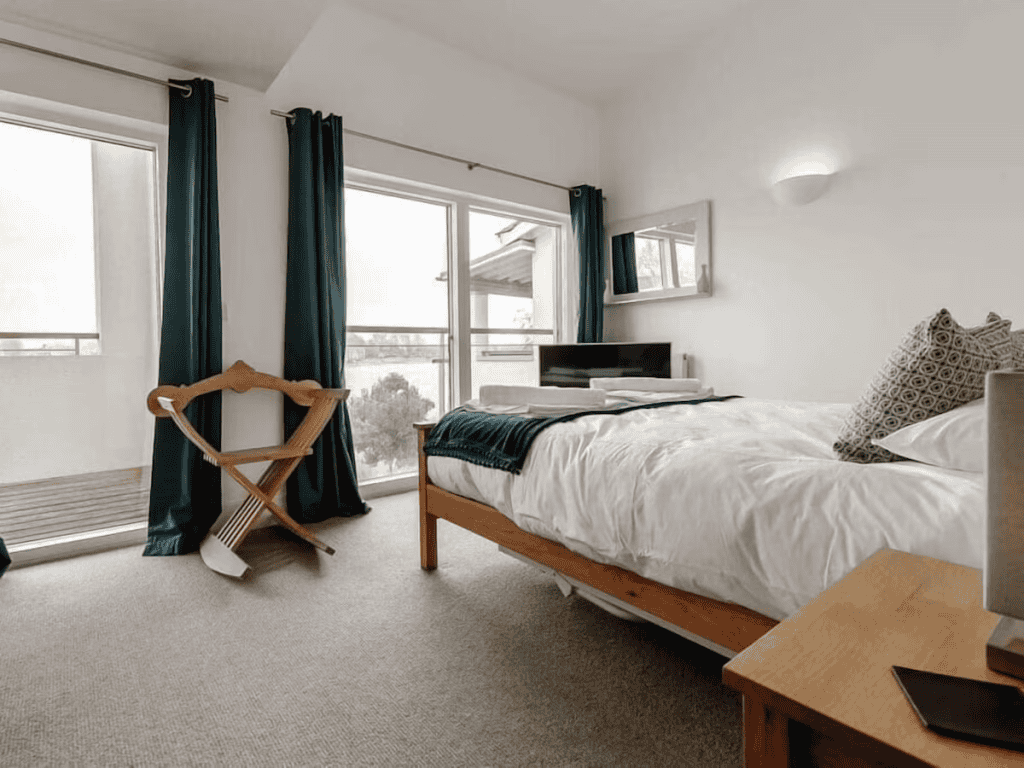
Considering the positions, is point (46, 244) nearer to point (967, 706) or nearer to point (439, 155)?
point (439, 155)

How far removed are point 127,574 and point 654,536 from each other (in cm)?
224

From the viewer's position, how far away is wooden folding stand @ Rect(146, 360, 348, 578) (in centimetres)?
235

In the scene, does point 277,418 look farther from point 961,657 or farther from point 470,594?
point 961,657

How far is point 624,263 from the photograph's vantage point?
441 centimetres

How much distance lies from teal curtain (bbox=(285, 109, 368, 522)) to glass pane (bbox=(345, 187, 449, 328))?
12.5 inches

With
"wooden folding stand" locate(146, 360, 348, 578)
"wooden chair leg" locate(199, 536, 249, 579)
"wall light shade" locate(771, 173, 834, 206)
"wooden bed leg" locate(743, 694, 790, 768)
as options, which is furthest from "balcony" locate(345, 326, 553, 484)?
"wooden bed leg" locate(743, 694, 790, 768)

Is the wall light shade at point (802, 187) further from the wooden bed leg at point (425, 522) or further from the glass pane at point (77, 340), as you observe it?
the glass pane at point (77, 340)

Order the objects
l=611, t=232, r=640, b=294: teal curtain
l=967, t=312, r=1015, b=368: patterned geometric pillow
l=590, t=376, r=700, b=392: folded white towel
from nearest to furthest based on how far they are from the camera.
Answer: l=967, t=312, r=1015, b=368: patterned geometric pillow < l=590, t=376, r=700, b=392: folded white towel < l=611, t=232, r=640, b=294: teal curtain

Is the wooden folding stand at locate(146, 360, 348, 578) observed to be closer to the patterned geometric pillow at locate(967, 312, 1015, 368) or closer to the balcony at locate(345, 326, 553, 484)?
the balcony at locate(345, 326, 553, 484)

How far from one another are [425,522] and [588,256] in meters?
2.78

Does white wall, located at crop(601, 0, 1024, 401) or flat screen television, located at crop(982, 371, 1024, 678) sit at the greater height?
white wall, located at crop(601, 0, 1024, 401)

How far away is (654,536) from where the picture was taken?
133 cm

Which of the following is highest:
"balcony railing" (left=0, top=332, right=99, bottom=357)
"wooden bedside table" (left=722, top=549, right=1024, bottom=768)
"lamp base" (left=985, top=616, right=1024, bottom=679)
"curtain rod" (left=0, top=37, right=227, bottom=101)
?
"curtain rod" (left=0, top=37, right=227, bottom=101)

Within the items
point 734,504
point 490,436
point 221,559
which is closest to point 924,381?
point 734,504
